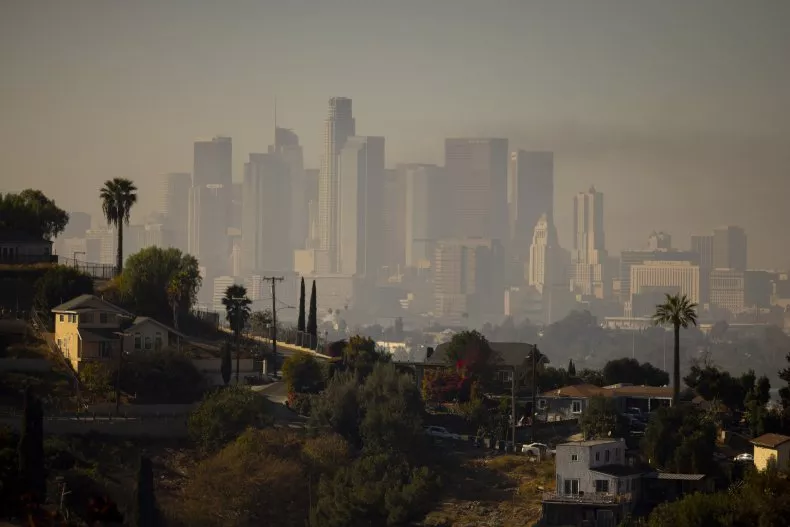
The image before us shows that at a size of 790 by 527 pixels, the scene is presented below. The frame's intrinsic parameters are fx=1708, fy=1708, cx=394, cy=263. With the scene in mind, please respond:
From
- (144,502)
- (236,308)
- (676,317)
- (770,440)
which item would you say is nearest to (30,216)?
(236,308)

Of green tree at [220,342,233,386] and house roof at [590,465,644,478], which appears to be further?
green tree at [220,342,233,386]

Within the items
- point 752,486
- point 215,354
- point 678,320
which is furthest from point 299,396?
point 752,486

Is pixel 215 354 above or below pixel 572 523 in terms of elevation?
above

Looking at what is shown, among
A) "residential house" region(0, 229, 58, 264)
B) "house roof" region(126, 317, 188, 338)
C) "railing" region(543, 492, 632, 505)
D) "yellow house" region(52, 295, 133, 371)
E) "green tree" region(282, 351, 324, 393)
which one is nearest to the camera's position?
"railing" region(543, 492, 632, 505)

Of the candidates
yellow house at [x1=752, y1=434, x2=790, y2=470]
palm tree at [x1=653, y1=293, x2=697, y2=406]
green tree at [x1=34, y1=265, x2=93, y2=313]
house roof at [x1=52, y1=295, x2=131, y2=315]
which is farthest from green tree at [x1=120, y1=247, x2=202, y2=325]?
yellow house at [x1=752, y1=434, x2=790, y2=470]

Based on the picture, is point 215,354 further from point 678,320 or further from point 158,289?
point 678,320

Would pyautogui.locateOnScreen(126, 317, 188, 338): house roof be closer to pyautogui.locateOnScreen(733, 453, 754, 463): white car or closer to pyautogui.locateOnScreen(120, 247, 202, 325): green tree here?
pyautogui.locateOnScreen(120, 247, 202, 325): green tree

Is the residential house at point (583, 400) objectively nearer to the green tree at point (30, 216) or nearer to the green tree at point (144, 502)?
the green tree at point (144, 502)
